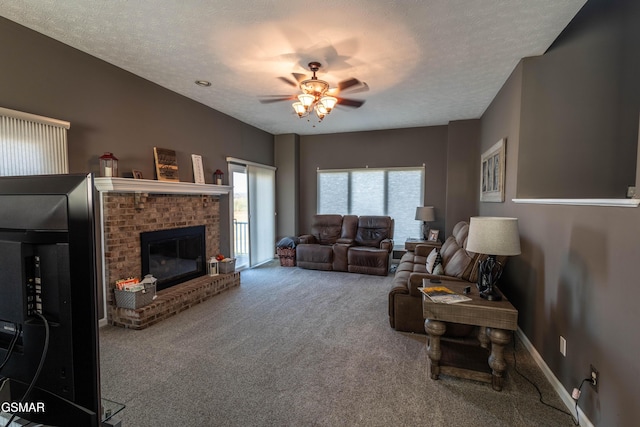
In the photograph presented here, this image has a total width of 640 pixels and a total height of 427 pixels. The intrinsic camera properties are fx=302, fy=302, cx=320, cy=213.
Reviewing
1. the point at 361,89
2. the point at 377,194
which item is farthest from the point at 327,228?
the point at 361,89

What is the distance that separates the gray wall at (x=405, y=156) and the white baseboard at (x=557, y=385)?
327cm

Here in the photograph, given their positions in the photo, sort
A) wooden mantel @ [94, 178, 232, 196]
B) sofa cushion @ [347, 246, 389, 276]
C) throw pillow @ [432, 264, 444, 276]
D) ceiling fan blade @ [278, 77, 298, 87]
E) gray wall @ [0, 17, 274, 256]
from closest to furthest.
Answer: gray wall @ [0, 17, 274, 256] < wooden mantel @ [94, 178, 232, 196] < throw pillow @ [432, 264, 444, 276] < ceiling fan blade @ [278, 77, 298, 87] < sofa cushion @ [347, 246, 389, 276]

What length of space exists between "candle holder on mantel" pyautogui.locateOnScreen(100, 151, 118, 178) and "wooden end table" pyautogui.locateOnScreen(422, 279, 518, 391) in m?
3.29

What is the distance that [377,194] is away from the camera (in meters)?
6.50

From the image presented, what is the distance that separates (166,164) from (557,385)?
4520 millimetres

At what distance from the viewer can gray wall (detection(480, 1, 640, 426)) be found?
4.99ft

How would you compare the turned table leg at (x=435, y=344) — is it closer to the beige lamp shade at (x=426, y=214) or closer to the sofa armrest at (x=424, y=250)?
the sofa armrest at (x=424, y=250)

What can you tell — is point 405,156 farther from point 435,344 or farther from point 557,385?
point 557,385

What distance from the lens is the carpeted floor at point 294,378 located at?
1.95 meters

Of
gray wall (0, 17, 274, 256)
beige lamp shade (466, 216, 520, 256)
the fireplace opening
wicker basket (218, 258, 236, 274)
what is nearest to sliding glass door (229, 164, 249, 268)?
gray wall (0, 17, 274, 256)

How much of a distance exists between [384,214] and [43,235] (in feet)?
20.1

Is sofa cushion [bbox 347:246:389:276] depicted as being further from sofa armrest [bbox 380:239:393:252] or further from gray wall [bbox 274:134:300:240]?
gray wall [bbox 274:134:300:240]

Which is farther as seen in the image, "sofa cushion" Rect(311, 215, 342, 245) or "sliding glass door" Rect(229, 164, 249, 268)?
"sofa cushion" Rect(311, 215, 342, 245)

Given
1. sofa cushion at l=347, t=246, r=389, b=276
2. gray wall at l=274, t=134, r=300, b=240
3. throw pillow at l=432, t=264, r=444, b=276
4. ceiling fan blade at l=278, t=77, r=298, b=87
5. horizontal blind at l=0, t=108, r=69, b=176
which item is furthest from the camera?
gray wall at l=274, t=134, r=300, b=240
